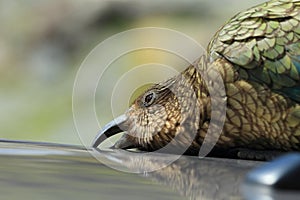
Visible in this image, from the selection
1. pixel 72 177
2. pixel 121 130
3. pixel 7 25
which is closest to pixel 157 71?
pixel 121 130

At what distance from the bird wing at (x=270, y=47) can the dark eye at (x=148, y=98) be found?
434mm

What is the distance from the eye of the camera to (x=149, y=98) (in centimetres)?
360

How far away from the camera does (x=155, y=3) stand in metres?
7.56

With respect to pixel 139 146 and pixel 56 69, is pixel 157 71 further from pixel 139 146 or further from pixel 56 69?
pixel 56 69

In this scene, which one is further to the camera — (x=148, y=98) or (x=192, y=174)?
(x=148, y=98)

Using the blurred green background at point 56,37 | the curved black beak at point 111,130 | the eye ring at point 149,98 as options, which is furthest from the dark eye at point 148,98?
the blurred green background at point 56,37

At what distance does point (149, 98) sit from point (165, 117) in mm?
130

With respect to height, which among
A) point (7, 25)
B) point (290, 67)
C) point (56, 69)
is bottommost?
point (290, 67)

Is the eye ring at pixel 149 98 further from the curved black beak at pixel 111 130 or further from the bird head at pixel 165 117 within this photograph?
the curved black beak at pixel 111 130

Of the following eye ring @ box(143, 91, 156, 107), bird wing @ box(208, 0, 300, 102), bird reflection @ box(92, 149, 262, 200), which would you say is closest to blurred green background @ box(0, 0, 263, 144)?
eye ring @ box(143, 91, 156, 107)

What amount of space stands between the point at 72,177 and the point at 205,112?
5.27 ft

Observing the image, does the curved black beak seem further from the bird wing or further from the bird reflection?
the bird reflection

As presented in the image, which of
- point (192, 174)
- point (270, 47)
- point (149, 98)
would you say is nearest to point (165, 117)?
point (149, 98)

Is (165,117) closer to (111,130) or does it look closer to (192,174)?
(111,130)
